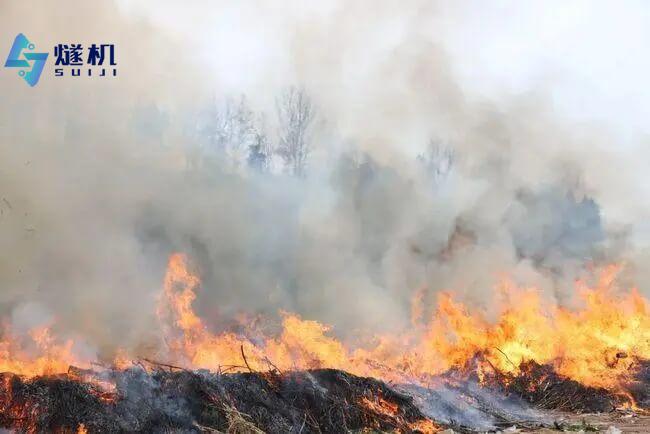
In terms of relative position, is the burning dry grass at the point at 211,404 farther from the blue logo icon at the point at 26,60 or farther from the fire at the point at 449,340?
the blue logo icon at the point at 26,60

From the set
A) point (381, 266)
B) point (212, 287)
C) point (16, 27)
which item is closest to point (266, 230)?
point (212, 287)

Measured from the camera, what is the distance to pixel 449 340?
15.8 meters

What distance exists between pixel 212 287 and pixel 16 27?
27.0ft

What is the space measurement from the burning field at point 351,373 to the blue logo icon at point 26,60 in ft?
17.9

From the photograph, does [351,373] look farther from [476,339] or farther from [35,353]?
[35,353]

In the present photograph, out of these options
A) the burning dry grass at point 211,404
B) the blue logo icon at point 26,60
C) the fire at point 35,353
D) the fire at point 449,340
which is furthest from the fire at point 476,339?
the blue logo icon at point 26,60

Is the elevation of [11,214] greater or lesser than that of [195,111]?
lesser

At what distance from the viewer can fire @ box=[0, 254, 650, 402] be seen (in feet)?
40.5

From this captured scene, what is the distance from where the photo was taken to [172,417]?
30.6 feet

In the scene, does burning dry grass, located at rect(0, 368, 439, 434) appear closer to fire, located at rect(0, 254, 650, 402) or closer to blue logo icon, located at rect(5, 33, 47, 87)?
fire, located at rect(0, 254, 650, 402)

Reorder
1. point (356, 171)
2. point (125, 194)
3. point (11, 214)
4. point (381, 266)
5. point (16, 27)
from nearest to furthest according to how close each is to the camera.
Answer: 1. point (11, 214)
2. point (16, 27)
3. point (125, 194)
4. point (381, 266)
5. point (356, 171)

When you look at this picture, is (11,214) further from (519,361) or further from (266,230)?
(519,361)

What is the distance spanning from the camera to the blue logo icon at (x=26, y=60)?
1350cm

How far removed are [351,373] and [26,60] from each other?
10306 millimetres
